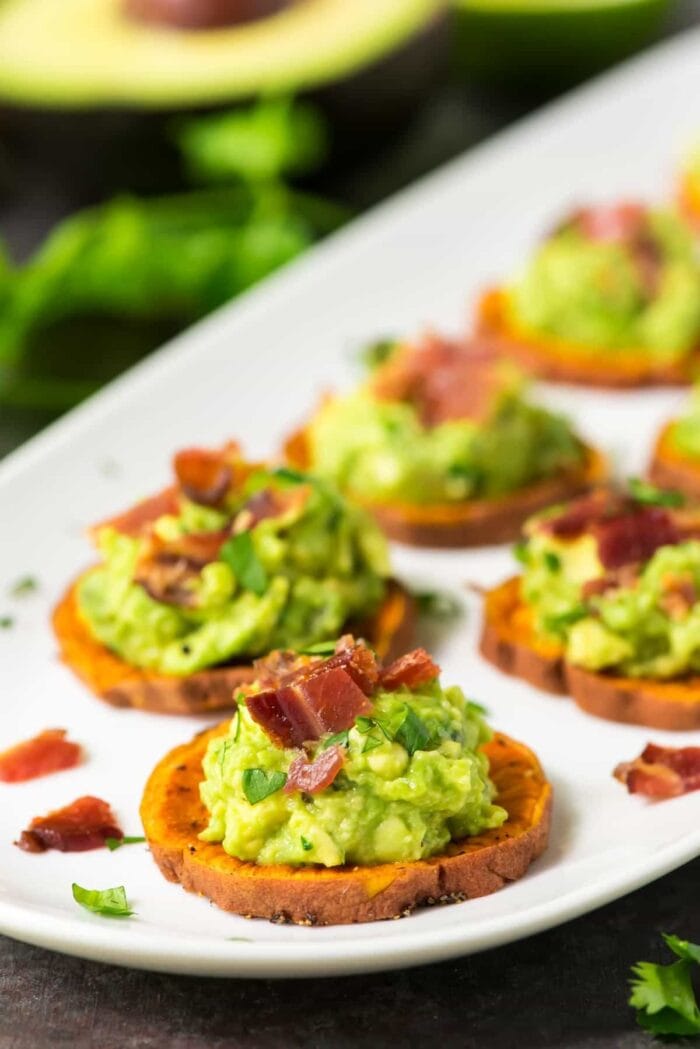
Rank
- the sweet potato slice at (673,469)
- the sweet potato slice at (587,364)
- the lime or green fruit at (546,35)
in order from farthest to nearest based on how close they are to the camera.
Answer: the lime or green fruit at (546,35) → the sweet potato slice at (587,364) → the sweet potato slice at (673,469)

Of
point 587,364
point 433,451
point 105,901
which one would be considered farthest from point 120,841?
point 587,364

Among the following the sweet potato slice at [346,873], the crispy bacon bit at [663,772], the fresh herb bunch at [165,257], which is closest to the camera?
the sweet potato slice at [346,873]

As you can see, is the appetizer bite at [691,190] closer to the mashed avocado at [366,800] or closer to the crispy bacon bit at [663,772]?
the crispy bacon bit at [663,772]

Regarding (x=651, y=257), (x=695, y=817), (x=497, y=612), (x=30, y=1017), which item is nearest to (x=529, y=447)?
(x=497, y=612)

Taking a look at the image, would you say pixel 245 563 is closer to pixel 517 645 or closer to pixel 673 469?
pixel 517 645

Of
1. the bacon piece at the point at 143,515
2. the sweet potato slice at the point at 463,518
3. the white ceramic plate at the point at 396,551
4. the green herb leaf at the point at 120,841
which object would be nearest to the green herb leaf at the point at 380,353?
the white ceramic plate at the point at 396,551

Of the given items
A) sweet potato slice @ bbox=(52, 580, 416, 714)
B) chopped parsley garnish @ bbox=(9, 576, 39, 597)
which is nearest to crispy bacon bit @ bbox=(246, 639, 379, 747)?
sweet potato slice @ bbox=(52, 580, 416, 714)
